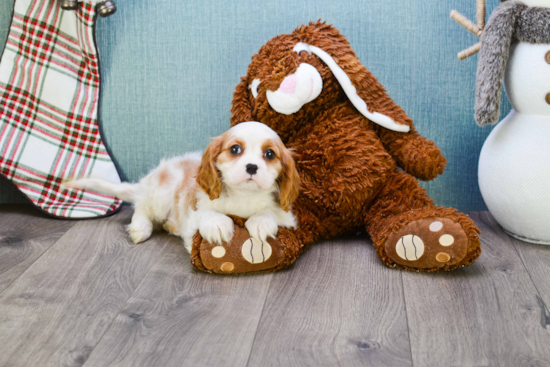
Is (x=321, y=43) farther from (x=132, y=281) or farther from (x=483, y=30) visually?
(x=132, y=281)

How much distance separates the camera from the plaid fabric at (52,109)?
1.88 m

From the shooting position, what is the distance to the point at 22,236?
1.72 m

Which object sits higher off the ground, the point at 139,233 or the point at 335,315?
the point at 335,315

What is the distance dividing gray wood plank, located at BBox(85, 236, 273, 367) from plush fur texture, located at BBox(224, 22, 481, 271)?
10.0 inches

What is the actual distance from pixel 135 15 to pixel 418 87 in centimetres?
103

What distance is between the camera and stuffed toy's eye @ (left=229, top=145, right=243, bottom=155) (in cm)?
142

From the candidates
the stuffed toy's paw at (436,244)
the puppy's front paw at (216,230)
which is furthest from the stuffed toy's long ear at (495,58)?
the puppy's front paw at (216,230)

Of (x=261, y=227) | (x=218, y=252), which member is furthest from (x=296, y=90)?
(x=218, y=252)

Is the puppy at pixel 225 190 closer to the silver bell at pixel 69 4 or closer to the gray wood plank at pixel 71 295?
the gray wood plank at pixel 71 295

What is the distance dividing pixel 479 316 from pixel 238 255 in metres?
0.60

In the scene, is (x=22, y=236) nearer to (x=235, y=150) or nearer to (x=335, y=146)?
(x=235, y=150)

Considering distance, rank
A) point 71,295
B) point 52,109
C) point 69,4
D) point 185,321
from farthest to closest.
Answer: point 52,109 → point 69,4 → point 71,295 → point 185,321

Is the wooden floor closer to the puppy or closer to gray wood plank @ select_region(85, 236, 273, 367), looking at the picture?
gray wood plank @ select_region(85, 236, 273, 367)

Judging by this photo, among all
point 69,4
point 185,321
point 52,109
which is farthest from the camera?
point 52,109
